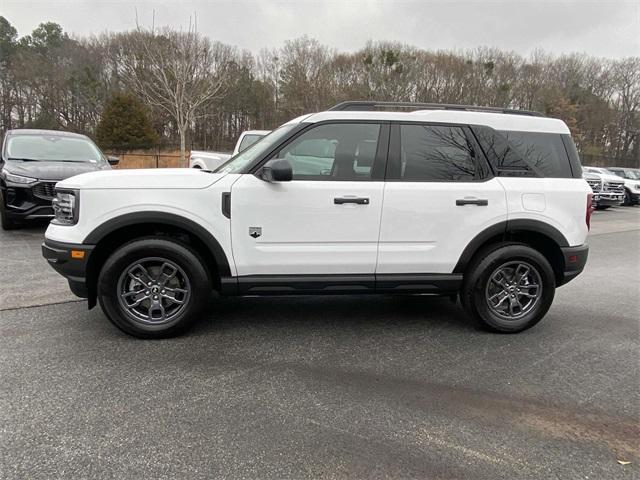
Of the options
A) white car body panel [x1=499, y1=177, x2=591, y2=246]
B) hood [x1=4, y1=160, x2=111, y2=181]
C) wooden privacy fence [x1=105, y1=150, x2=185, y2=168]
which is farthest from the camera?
wooden privacy fence [x1=105, y1=150, x2=185, y2=168]

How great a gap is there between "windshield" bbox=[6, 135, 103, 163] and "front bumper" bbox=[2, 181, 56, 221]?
3.03 ft

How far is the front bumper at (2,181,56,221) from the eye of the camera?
7688 mm

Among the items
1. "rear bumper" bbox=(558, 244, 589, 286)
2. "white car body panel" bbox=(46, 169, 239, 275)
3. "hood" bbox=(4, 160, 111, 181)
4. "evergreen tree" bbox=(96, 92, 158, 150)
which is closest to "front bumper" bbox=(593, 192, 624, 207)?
"rear bumper" bbox=(558, 244, 589, 286)

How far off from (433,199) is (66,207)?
3.07 m

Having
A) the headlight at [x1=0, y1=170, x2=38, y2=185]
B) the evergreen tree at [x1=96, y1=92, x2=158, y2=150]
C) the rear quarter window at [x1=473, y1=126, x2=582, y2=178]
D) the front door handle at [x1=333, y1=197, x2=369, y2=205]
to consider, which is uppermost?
the evergreen tree at [x1=96, y1=92, x2=158, y2=150]

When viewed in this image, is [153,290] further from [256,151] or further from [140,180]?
[256,151]

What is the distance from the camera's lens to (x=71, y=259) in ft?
12.0

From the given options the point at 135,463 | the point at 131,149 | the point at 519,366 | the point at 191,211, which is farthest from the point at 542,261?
the point at 131,149

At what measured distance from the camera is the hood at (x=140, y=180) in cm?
366

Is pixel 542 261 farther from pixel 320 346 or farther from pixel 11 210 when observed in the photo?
pixel 11 210

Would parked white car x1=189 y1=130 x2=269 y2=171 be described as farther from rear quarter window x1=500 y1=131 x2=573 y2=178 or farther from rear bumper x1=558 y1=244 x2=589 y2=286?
rear bumper x1=558 y1=244 x2=589 y2=286

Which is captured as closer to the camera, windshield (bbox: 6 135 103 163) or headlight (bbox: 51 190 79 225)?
headlight (bbox: 51 190 79 225)

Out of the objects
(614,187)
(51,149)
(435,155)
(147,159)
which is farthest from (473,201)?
(147,159)

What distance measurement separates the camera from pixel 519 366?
3.62 meters
